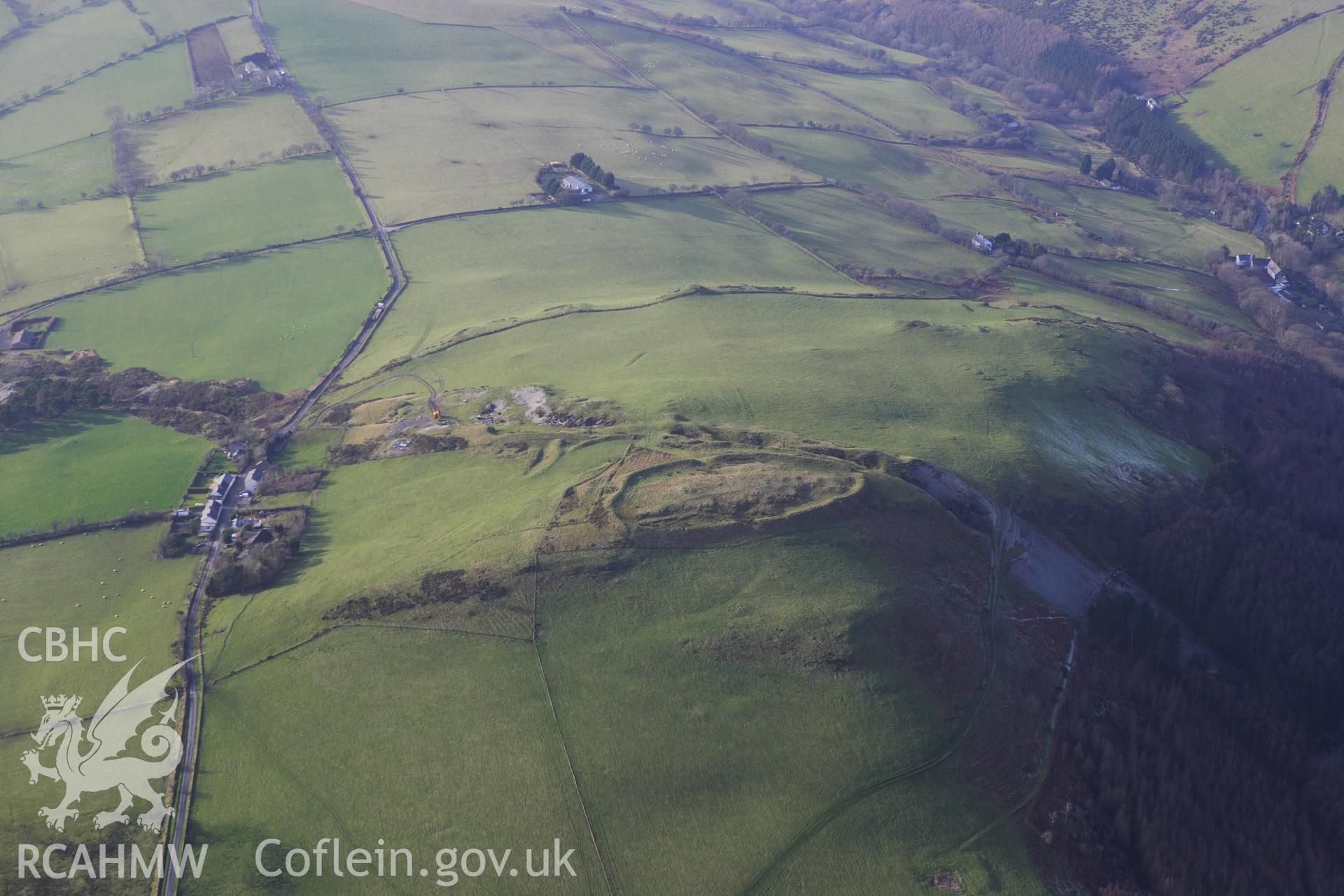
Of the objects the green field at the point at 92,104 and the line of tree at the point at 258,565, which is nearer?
the line of tree at the point at 258,565

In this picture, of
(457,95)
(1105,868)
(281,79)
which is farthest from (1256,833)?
(281,79)

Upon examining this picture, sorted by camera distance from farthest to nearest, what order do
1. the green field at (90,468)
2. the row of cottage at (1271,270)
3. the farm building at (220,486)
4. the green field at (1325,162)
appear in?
the green field at (1325,162), the row of cottage at (1271,270), the farm building at (220,486), the green field at (90,468)

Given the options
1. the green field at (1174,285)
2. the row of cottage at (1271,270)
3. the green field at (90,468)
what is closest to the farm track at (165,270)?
the green field at (90,468)

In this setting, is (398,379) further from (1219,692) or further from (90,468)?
(1219,692)

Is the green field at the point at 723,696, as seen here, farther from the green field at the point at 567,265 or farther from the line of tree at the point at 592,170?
the line of tree at the point at 592,170

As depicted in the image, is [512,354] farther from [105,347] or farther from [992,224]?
[992,224]

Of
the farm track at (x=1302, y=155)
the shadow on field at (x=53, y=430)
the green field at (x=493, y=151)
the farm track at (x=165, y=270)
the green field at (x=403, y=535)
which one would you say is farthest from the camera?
the farm track at (x=1302, y=155)

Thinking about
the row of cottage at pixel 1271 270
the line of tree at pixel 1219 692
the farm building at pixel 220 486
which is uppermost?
the row of cottage at pixel 1271 270
